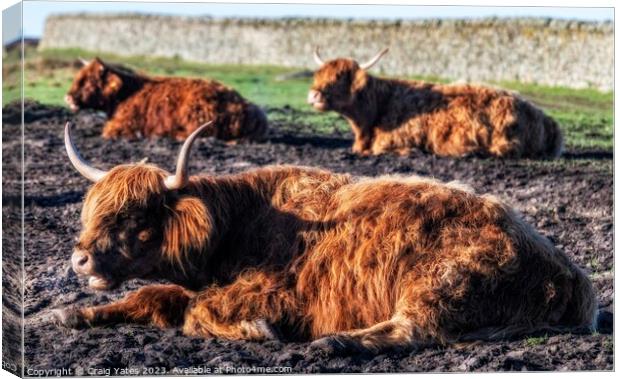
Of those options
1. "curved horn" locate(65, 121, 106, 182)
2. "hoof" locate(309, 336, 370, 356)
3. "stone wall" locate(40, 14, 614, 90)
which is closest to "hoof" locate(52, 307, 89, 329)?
"curved horn" locate(65, 121, 106, 182)

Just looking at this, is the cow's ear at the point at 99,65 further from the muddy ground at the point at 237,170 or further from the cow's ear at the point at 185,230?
the cow's ear at the point at 185,230

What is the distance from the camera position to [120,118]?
1184cm

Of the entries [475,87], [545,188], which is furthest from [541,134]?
[545,188]

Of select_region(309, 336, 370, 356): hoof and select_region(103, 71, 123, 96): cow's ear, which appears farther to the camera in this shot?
select_region(103, 71, 123, 96): cow's ear

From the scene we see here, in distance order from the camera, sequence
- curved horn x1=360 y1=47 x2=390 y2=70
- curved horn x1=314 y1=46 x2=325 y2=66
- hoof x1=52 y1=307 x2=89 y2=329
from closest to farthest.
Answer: hoof x1=52 y1=307 x2=89 y2=329 → curved horn x1=360 y1=47 x2=390 y2=70 → curved horn x1=314 y1=46 x2=325 y2=66

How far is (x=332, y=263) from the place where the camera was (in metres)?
6.27

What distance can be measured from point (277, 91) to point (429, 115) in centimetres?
200

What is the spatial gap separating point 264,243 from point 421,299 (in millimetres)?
815

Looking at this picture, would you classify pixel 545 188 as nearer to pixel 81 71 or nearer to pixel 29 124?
pixel 29 124

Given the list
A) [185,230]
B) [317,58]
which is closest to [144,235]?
[185,230]

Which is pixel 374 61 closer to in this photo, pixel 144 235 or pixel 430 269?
pixel 430 269

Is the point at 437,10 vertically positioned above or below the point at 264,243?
above

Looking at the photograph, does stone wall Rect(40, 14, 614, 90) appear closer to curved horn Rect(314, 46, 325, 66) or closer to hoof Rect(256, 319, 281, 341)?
curved horn Rect(314, 46, 325, 66)

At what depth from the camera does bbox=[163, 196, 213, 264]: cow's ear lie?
6207 mm
